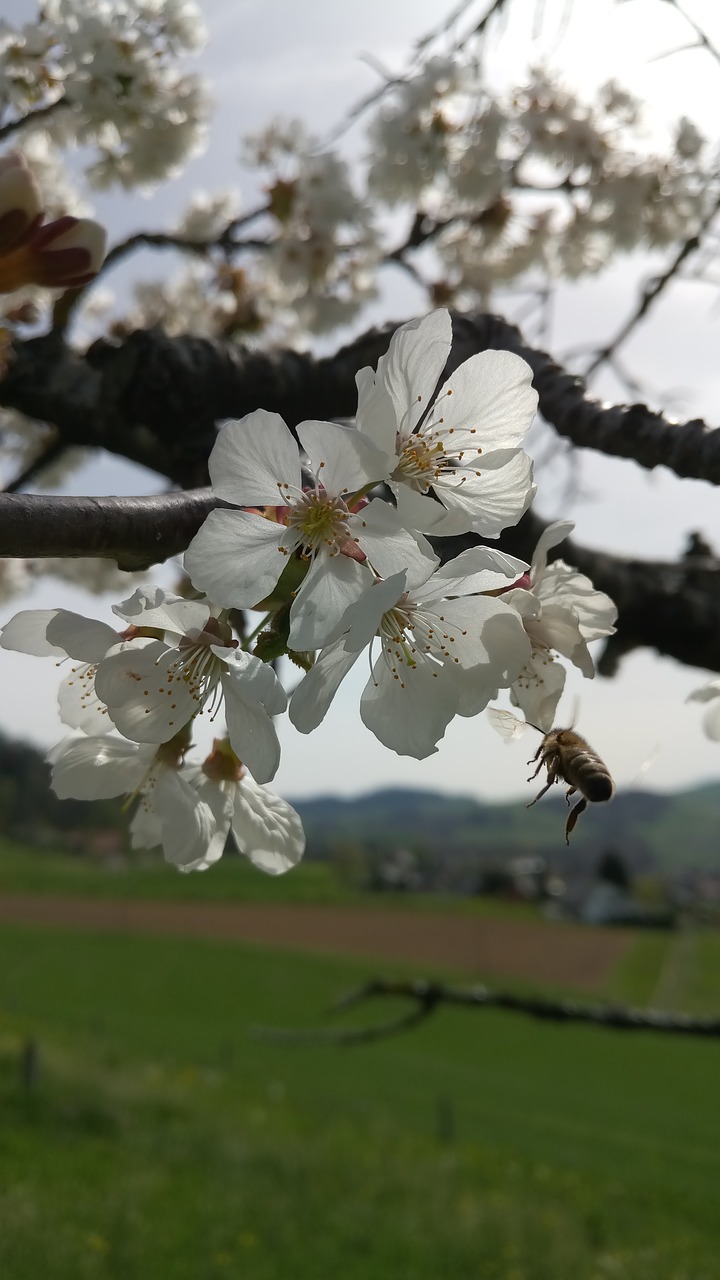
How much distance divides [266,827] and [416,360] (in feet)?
1.45

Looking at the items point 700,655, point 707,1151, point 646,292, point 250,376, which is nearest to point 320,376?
point 250,376

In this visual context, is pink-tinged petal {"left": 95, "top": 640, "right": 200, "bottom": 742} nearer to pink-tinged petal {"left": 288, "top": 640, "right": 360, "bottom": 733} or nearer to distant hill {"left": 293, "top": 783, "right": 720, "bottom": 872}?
pink-tinged petal {"left": 288, "top": 640, "right": 360, "bottom": 733}

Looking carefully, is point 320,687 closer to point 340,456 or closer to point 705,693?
point 340,456

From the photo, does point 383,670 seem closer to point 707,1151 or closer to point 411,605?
point 411,605

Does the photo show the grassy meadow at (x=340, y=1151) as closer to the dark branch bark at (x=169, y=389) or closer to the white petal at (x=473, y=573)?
the dark branch bark at (x=169, y=389)

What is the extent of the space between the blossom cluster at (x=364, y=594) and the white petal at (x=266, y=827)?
38mm

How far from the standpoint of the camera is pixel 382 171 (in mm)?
3145

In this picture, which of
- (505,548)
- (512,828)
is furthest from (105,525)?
(512,828)

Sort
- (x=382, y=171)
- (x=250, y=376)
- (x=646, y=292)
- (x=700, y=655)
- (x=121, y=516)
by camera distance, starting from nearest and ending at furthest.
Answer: (x=121, y=516) < (x=250, y=376) < (x=700, y=655) < (x=646, y=292) < (x=382, y=171)

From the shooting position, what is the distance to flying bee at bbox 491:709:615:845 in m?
0.81

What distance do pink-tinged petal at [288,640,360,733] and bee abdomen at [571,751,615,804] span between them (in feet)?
0.99

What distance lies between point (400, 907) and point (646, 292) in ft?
97.1

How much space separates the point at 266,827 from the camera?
2.84ft

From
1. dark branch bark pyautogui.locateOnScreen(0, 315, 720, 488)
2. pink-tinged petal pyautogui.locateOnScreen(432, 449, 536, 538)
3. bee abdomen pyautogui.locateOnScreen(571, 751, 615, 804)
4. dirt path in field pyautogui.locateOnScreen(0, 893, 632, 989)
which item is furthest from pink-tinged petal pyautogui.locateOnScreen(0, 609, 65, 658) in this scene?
dirt path in field pyautogui.locateOnScreen(0, 893, 632, 989)
